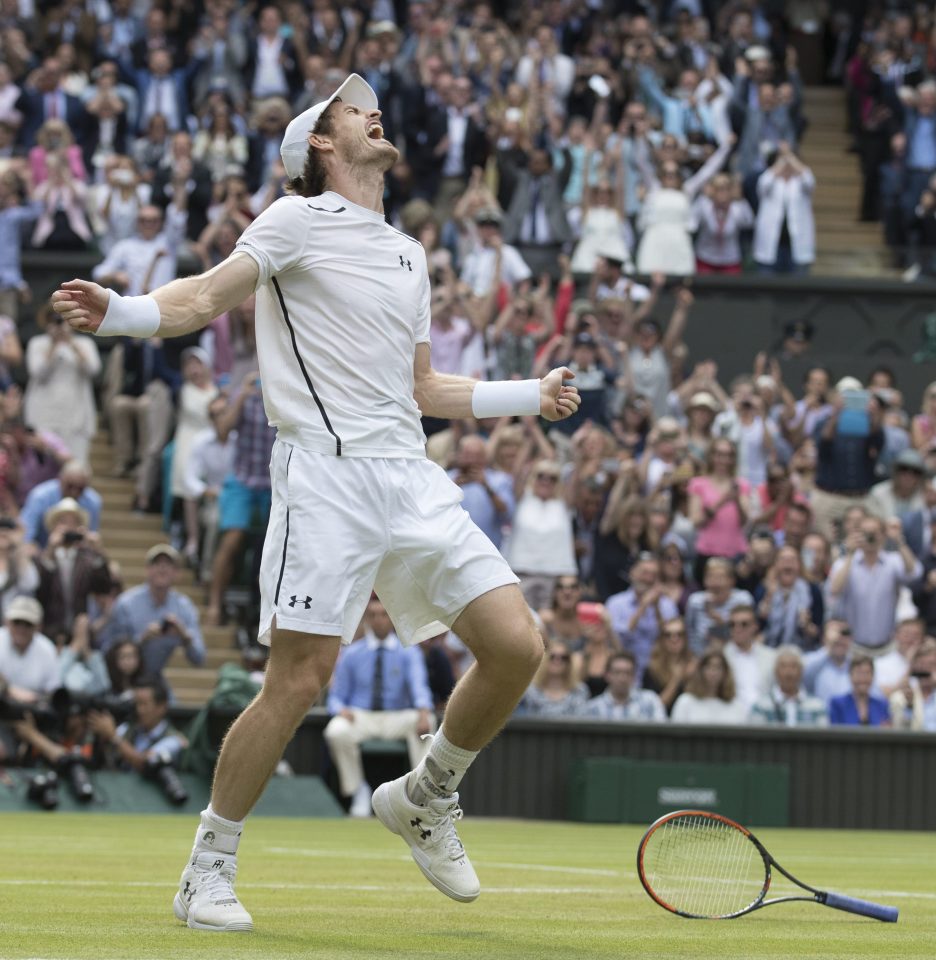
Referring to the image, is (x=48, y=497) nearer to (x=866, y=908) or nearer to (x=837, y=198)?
(x=866, y=908)

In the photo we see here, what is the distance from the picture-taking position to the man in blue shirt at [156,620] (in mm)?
14867

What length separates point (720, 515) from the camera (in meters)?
16.9

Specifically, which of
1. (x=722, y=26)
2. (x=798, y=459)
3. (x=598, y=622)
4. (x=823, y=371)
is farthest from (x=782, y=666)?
(x=722, y=26)

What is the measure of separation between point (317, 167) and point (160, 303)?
0.94m

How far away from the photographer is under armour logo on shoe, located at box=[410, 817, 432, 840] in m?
6.34

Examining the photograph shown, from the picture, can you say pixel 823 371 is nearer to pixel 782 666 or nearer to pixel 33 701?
pixel 782 666

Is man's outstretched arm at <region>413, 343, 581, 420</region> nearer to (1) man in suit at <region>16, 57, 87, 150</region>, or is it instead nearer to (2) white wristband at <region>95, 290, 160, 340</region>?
(2) white wristband at <region>95, 290, 160, 340</region>

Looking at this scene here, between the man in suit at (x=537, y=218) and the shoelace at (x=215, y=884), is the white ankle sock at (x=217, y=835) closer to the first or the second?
the shoelace at (x=215, y=884)

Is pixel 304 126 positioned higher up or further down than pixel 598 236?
higher up

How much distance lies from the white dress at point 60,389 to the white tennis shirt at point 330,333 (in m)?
11.8

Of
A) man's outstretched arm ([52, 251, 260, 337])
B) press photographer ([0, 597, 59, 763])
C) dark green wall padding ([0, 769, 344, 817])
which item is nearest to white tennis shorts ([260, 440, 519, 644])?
man's outstretched arm ([52, 251, 260, 337])

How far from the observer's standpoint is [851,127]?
26.3 metres

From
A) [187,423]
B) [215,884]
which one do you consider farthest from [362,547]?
[187,423]

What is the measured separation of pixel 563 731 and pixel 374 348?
29.9 ft
